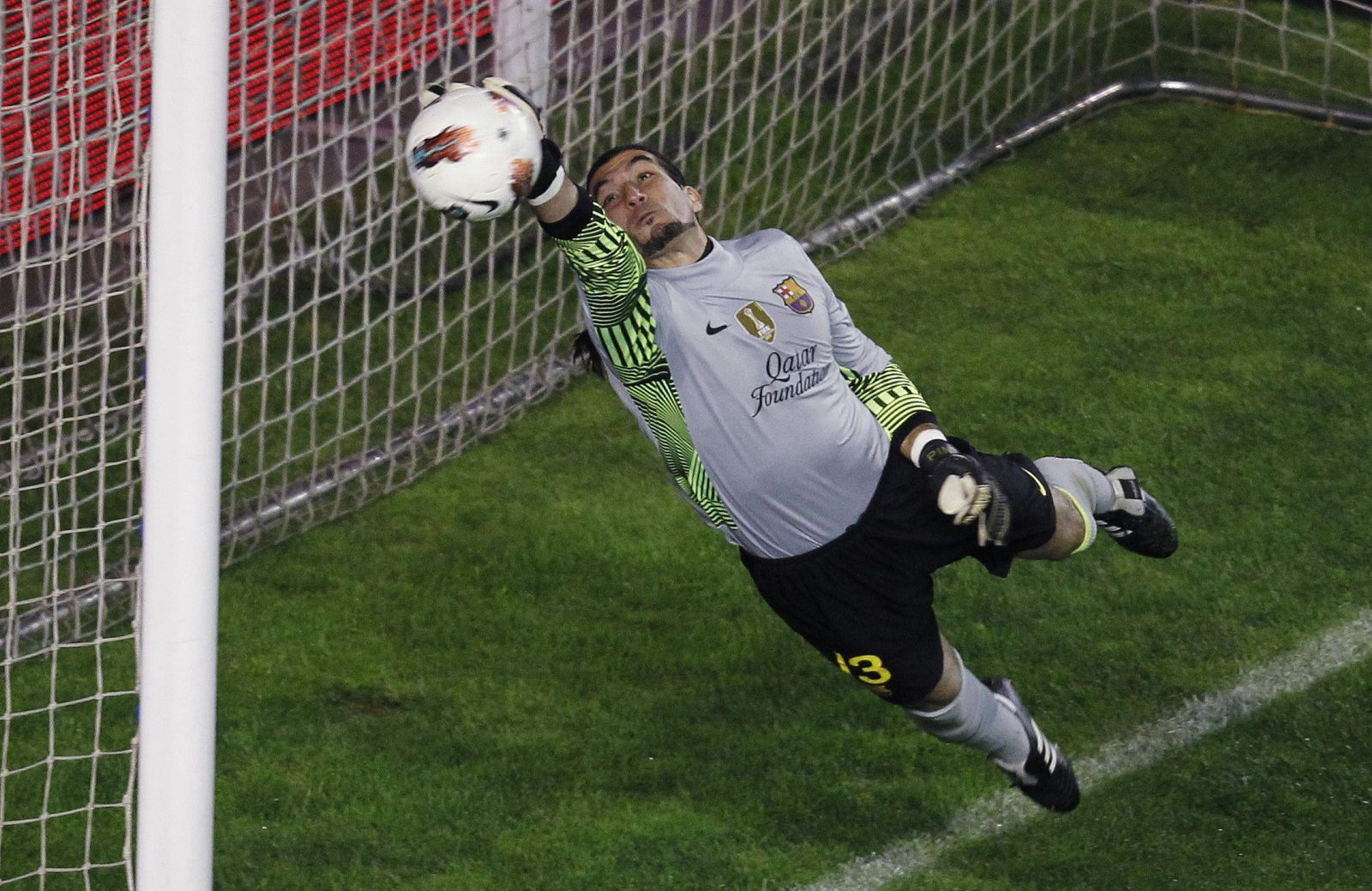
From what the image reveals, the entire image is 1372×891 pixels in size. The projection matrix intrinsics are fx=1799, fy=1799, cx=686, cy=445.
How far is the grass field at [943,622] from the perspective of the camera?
13.1ft

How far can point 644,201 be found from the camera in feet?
12.0

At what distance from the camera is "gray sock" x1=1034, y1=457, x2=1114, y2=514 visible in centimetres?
401

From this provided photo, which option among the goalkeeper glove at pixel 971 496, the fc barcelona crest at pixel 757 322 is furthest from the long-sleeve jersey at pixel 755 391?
the goalkeeper glove at pixel 971 496

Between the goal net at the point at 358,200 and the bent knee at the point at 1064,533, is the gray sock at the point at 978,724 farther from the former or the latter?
the goal net at the point at 358,200

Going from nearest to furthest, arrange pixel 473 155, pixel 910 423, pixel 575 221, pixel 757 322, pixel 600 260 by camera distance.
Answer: pixel 473 155 < pixel 575 221 < pixel 600 260 < pixel 757 322 < pixel 910 423

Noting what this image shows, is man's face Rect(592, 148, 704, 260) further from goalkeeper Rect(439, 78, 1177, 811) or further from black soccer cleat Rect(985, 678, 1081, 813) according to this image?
black soccer cleat Rect(985, 678, 1081, 813)

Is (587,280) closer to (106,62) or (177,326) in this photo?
(177,326)

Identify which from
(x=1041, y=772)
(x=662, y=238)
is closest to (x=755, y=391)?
(x=662, y=238)

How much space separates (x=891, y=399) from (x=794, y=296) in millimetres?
362

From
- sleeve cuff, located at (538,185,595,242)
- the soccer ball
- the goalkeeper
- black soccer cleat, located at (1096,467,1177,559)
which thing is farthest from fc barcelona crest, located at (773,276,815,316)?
black soccer cleat, located at (1096,467,1177,559)

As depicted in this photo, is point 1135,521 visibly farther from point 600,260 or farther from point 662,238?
point 600,260

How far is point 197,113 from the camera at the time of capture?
2908mm

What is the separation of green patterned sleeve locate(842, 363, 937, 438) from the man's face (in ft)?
1.73

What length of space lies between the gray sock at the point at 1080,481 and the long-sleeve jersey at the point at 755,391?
383mm
